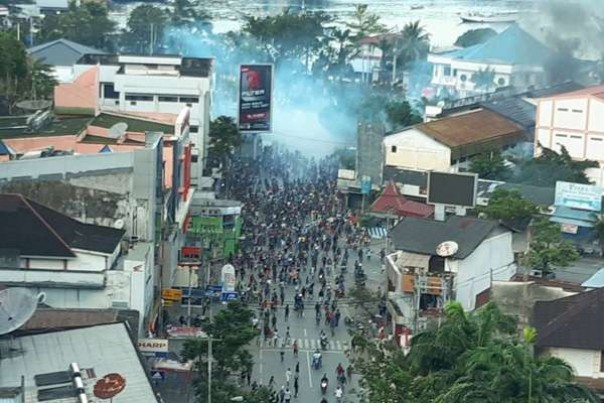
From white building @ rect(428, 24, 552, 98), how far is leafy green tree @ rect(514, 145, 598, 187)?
→ 19.5m

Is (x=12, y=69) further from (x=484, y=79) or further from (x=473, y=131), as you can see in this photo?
(x=484, y=79)

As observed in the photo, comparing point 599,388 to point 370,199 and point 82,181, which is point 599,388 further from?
point 370,199

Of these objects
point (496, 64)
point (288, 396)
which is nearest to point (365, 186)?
point (288, 396)

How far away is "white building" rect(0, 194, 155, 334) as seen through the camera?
28.8 m

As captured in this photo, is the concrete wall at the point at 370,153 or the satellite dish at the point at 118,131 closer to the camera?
the satellite dish at the point at 118,131

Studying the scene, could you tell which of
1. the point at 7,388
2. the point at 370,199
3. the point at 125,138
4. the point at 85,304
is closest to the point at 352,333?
the point at 85,304

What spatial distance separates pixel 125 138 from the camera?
38.5 m

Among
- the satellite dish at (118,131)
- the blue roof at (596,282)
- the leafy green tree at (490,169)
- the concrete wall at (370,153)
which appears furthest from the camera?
the concrete wall at (370,153)

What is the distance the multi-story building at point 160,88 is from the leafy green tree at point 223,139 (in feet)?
1.59

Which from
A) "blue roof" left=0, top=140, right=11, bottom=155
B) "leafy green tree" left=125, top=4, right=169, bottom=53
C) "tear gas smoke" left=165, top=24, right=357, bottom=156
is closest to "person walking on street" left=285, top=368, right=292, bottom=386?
"blue roof" left=0, top=140, right=11, bottom=155

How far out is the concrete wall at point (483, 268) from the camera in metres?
33.4

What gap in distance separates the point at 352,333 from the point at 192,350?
575cm

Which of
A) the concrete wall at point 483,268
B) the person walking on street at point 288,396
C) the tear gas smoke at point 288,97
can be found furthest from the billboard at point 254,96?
the person walking on street at point 288,396

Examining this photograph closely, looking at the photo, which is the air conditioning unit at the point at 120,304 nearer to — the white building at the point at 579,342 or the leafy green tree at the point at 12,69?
the white building at the point at 579,342
